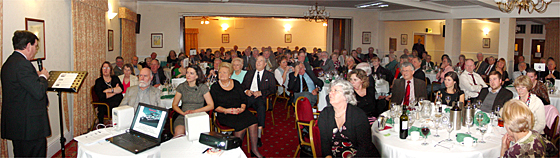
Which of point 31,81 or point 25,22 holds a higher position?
point 25,22

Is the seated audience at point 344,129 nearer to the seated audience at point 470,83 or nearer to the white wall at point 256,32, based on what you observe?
the seated audience at point 470,83

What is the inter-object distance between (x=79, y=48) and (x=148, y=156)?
13.4 ft

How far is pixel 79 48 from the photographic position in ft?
20.6

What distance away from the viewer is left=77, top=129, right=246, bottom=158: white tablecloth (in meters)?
2.98

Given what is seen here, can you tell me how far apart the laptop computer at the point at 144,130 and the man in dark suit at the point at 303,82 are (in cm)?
376

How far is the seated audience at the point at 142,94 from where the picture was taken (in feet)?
16.4

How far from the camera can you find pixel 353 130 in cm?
367

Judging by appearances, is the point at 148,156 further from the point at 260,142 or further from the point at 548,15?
the point at 548,15

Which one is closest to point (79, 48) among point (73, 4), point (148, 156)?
point (73, 4)

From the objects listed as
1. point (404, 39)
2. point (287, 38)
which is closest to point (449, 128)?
point (404, 39)

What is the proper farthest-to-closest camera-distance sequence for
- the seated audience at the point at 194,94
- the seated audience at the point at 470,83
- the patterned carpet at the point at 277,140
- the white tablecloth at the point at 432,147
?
the seated audience at the point at 470,83, the patterned carpet at the point at 277,140, the seated audience at the point at 194,94, the white tablecloth at the point at 432,147

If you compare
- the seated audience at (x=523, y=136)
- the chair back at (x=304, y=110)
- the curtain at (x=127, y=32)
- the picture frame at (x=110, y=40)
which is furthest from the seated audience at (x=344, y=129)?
the curtain at (x=127, y=32)

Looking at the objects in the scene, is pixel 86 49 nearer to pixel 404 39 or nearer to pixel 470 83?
pixel 470 83

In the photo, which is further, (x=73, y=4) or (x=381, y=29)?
(x=381, y=29)
